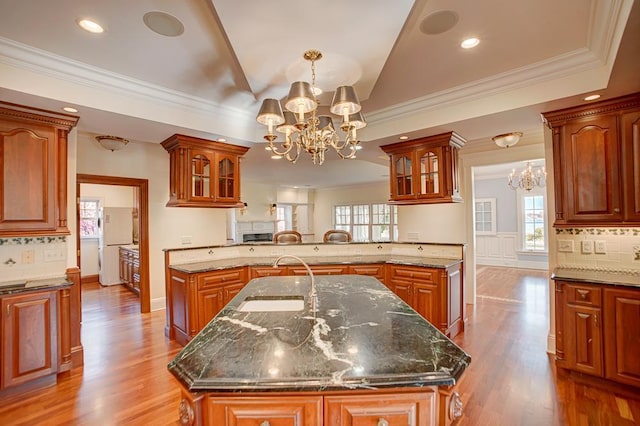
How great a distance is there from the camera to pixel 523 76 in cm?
266

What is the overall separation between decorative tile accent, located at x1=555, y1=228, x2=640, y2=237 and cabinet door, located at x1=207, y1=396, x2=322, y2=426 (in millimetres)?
3244

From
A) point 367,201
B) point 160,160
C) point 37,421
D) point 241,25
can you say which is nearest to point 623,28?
point 241,25

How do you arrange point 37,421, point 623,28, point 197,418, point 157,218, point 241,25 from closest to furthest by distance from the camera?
point 197,418, point 623,28, point 241,25, point 37,421, point 157,218

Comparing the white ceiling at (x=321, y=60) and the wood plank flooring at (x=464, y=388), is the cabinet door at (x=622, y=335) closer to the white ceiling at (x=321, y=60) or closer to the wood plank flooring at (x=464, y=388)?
the wood plank flooring at (x=464, y=388)

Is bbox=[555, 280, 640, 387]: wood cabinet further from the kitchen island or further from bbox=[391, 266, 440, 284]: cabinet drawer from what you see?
the kitchen island

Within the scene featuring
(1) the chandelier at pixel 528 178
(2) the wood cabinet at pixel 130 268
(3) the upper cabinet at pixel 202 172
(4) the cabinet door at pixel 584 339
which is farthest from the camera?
(1) the chandelier at pixel 528 178

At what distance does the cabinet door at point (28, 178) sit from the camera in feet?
8.21

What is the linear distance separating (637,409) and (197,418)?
304cm

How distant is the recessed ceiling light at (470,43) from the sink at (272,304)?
2.21 meters

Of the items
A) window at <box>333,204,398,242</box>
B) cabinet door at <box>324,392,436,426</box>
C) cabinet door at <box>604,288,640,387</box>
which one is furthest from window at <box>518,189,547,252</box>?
cabinet door at <box>324,392,436,426</box>

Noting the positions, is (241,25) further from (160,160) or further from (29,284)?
(160,160)

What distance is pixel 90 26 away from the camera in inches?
79.5

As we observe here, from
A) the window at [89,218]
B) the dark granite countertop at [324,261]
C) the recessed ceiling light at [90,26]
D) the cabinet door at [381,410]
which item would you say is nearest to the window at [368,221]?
the dark granite countertop at [324,261]

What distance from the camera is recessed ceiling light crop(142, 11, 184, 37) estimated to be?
1919 mm
